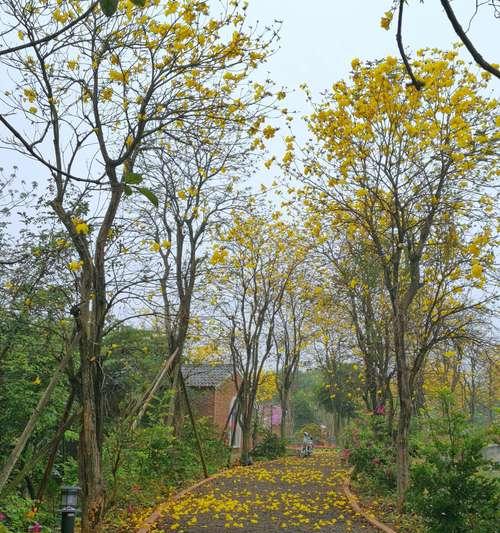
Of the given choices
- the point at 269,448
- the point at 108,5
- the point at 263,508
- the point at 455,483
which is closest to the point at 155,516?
the point at 263,508

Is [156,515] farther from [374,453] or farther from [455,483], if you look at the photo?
[374,453]

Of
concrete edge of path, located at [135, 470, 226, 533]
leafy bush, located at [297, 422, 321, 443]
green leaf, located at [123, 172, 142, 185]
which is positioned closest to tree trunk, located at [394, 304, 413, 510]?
concrete edge of path, located at [135, 470, 226, 533]

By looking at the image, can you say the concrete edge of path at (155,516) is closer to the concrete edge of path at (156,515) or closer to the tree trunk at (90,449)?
the concrete edge of path at (156,515)

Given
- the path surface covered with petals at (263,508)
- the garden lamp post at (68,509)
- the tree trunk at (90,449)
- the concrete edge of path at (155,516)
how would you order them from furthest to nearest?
1. the path surface covered with petals at (263,508)
2. the concrete edge of path at (155,516)
3. the tree trunk at (90,449)
4. the garden lamp post at (68,509)

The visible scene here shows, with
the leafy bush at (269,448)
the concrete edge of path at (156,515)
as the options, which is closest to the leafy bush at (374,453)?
the concrete edge of path at (156,515)

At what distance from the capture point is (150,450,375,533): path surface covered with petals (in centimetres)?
727

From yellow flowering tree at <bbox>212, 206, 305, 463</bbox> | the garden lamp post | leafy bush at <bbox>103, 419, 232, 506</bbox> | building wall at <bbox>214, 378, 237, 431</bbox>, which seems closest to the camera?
the garden lamp post

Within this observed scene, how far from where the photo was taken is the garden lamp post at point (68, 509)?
495cm

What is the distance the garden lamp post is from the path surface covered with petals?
228cm

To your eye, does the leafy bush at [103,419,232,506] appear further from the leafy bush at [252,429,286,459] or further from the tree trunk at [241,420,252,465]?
the leafy bush at [252,429,286,459]

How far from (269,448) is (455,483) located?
14.8 meters

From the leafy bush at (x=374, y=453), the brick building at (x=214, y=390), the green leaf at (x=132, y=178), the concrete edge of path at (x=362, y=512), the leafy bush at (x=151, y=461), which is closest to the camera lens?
the green leaf at (x=132, y=178)

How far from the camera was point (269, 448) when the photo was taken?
19516mm

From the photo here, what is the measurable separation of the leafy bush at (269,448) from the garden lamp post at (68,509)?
47.6 feet
